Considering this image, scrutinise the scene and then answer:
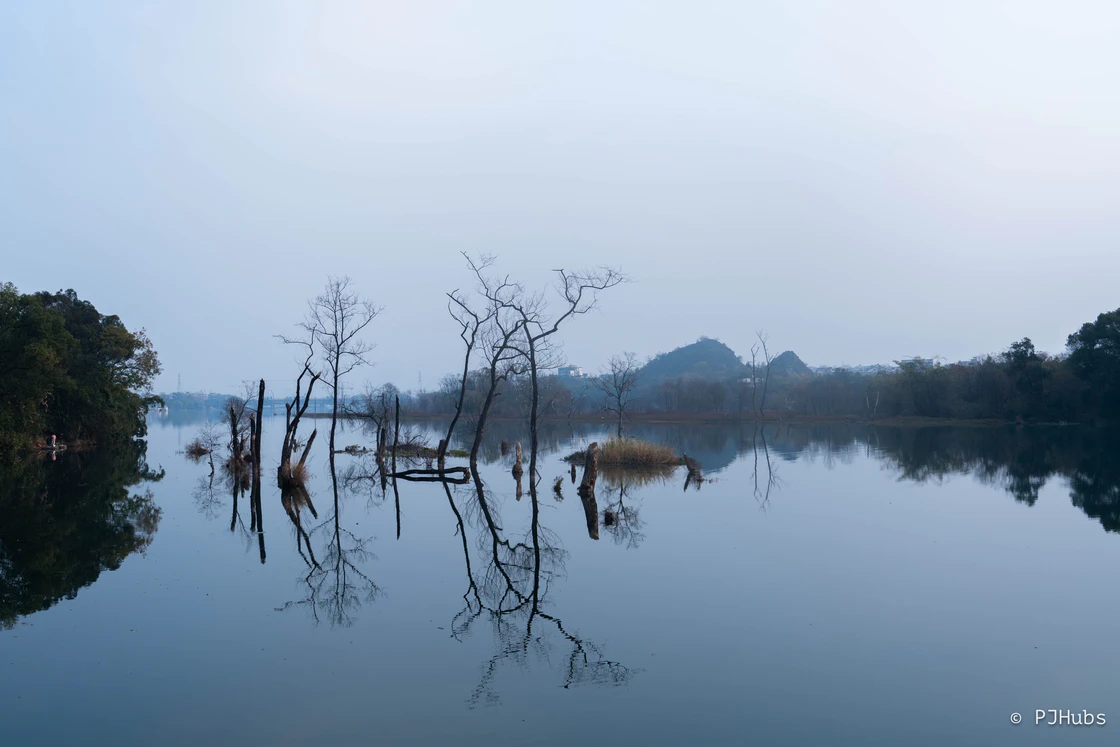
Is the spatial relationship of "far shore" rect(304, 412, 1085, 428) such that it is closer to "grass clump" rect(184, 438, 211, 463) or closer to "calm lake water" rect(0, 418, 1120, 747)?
"grass clump" rect(184, 438, 211, 463)

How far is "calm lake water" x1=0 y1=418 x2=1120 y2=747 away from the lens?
6414mm

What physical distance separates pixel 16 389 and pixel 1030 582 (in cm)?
3738

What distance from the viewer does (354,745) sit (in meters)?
5.98

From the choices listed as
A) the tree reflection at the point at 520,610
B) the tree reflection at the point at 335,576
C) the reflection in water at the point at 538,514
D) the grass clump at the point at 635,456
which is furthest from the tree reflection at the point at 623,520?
the grass clump at the point at 635,456

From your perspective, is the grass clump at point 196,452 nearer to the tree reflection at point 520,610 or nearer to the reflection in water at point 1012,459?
the tree reflection at point 520,610

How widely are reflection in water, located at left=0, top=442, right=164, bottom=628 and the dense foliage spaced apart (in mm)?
4779

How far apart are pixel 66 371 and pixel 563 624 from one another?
39.9m

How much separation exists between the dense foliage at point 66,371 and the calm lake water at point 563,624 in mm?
17522

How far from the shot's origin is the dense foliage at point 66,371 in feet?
107

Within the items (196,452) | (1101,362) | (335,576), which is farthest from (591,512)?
(1101,362)

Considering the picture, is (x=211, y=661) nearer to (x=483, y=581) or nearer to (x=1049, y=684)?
(x=483, y=581)

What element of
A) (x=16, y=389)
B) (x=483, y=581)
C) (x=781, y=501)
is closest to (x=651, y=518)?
(x=781, y=501)

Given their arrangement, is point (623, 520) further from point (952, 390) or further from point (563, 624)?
point (952, 390)

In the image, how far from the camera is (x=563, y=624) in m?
8.97
